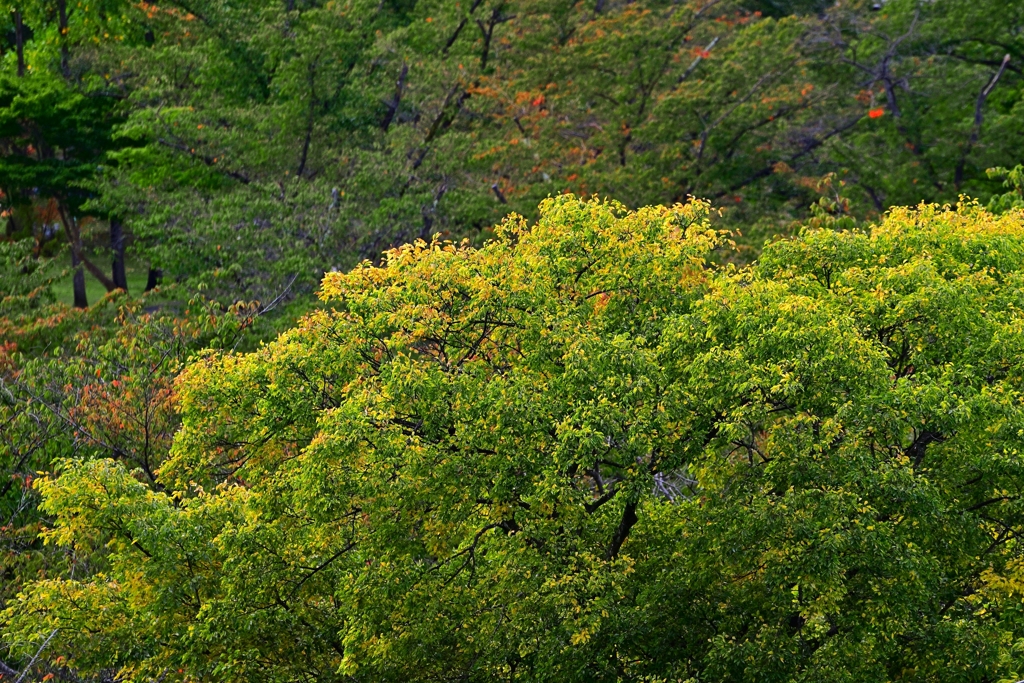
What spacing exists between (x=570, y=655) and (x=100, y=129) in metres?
28.3

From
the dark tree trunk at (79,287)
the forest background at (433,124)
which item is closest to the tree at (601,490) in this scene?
the forest background at (433,124)

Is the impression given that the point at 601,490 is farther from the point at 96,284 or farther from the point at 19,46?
the point at 96,284

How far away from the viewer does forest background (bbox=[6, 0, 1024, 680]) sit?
102ft

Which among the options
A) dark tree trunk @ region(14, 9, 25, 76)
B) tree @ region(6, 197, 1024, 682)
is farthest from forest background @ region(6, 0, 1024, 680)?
tree @ region(6, 197, 1024, 682)

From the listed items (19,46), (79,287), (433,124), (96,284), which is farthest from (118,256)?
(433,124)

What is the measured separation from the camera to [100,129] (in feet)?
120

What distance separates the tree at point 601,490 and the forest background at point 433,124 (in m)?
12.3

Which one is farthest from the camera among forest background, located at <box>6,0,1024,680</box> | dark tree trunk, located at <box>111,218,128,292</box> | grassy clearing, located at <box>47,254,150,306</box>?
grassy clearing, located at <box>47,254,150,306</box>

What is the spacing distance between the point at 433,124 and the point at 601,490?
22.9 m

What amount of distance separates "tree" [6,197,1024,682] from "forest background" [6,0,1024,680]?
1234 centimetres

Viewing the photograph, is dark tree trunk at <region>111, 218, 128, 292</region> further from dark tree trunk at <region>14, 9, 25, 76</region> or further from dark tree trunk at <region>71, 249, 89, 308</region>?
dark tree trunk at <region>14, 9, 25, 76</region>

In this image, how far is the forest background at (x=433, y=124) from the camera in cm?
3102

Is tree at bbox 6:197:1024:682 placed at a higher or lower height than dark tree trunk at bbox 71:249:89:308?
higher

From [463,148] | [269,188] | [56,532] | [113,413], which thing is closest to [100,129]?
[269,188]
